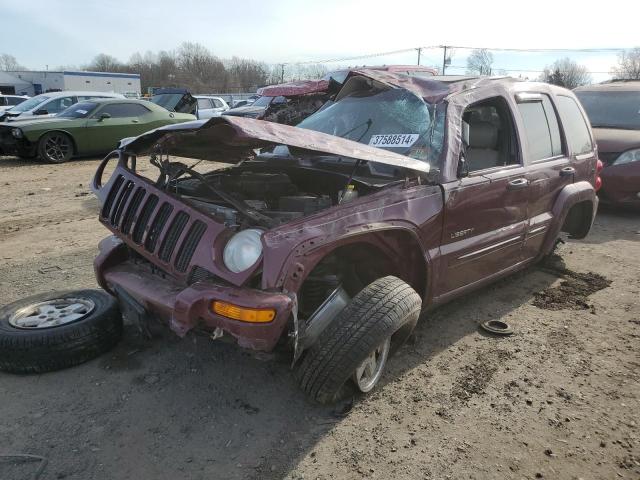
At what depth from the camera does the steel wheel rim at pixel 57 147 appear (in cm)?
1155

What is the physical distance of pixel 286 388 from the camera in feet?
10.0

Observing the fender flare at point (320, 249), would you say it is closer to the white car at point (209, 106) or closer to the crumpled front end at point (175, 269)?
the crumpled front end at point (175, 269)

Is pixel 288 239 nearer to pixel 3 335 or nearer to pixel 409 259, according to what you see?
pixel 409 259

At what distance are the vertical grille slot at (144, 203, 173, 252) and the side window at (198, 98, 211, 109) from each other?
16.3 meters

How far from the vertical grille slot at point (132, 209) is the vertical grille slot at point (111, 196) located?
24 centimetres

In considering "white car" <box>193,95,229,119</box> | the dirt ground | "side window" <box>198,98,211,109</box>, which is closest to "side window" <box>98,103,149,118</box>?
"white car" <box>193,95,229,119</box>

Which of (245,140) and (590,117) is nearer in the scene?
(245,140)

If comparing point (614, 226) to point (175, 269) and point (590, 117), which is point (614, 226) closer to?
point (590, 117)

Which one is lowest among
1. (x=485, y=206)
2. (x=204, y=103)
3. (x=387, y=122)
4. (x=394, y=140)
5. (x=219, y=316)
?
(x=219, y=316)

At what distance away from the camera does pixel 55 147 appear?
38.2ft

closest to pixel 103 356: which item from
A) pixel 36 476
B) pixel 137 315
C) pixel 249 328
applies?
pixel 137 315

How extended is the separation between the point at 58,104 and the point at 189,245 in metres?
14.1

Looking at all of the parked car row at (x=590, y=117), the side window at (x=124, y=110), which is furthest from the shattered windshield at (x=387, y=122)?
the side window at (x=124, y=110)

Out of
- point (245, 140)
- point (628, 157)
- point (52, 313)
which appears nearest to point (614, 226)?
point (628, 157)
